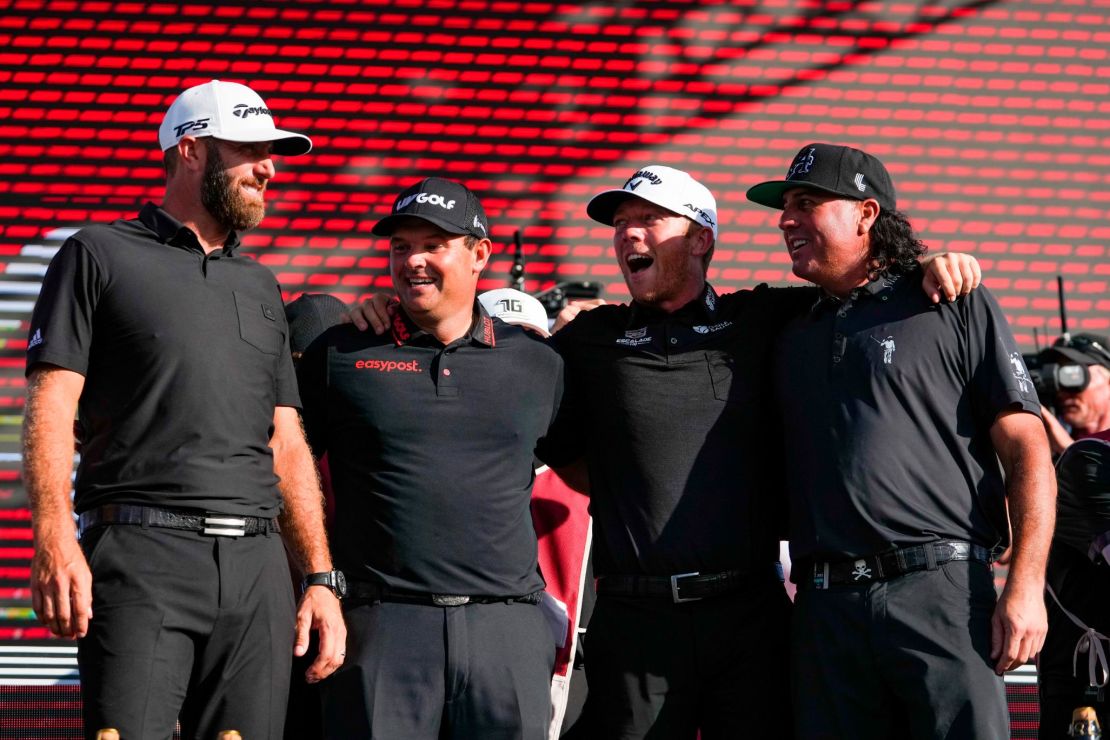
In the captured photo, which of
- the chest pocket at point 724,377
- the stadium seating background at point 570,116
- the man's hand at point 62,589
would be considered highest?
the stadium seating background at point 570,116

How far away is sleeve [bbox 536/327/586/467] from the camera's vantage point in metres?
3.60

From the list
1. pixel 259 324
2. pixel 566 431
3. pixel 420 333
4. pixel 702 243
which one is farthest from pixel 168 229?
pixel 702 243

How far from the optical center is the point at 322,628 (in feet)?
10.3

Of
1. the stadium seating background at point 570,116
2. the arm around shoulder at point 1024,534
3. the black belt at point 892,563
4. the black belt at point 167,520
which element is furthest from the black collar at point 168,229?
the stadium seating background at point 570,116

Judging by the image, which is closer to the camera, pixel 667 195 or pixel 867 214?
pixel 867 214

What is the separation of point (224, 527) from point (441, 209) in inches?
40.2

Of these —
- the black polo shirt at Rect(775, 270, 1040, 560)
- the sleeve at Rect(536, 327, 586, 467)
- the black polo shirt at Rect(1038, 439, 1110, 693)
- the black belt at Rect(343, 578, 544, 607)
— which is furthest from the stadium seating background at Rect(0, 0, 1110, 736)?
the black belt at Rect(343, 578, 544, 607)

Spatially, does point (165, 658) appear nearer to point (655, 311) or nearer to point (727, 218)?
point (655, 311)

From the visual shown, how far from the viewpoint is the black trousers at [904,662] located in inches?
123

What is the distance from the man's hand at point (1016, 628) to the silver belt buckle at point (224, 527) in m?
1.78

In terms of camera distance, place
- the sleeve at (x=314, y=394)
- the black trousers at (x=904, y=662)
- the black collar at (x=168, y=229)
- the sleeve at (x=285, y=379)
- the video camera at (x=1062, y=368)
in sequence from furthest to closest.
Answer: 1. the video camera at (x=1062, y=368)
2. the sleeve at (x=314, y=394)
3. the sleeve at (x=285, y=379)
4. the black collar at (x=168, y=229)
5. the black trousers at (x=904, y=662)

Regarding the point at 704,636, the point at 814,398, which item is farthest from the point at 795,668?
the point at 814,398

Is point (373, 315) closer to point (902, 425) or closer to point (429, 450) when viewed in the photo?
point (429, 450)

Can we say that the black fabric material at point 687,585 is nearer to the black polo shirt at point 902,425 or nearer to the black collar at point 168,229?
the black polo shirt at point 902,425
